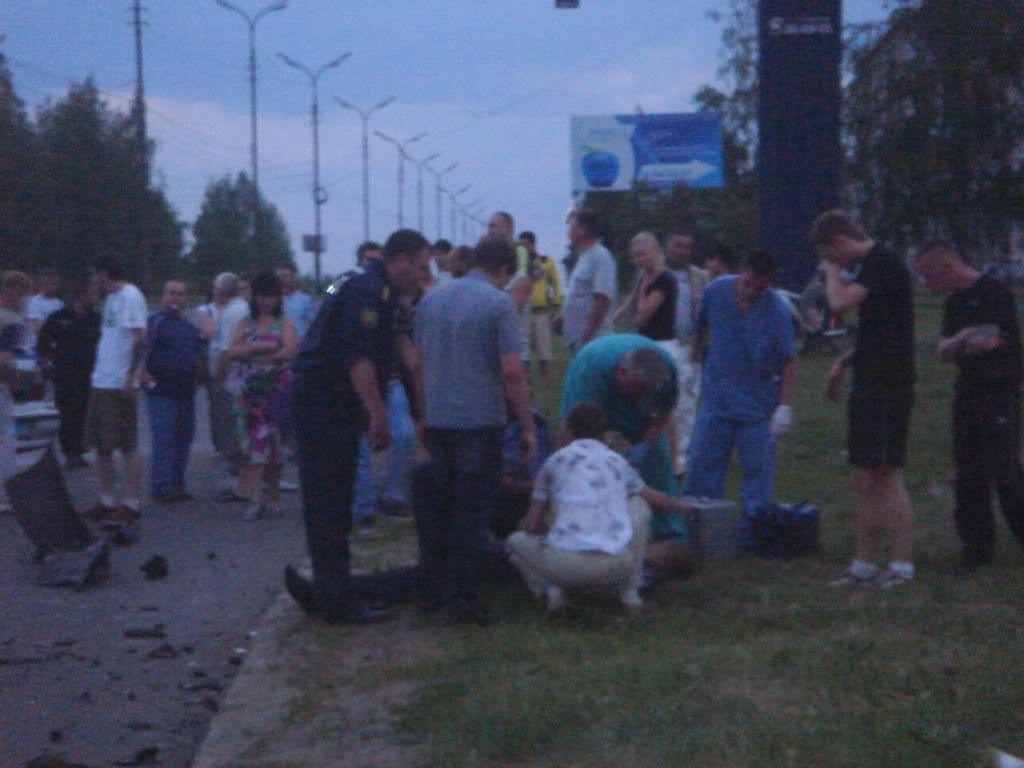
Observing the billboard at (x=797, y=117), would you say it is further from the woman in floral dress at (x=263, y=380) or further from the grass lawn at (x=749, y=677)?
the grass lawn at (x=749, y=677)

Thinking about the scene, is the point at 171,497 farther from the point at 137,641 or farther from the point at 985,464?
the point at 985,464

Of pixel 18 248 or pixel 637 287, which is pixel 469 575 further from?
pixel 18 248

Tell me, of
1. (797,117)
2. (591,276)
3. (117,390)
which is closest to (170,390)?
(117,390)

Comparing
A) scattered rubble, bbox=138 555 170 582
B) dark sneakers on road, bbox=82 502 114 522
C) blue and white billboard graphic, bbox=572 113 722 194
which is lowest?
scattered rubble, bbox=138 555 170 582

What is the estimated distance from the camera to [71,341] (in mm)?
14898

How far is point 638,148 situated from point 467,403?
5138cm

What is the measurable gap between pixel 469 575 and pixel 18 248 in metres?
39.1

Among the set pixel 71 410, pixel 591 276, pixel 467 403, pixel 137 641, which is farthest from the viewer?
pixel 71 410

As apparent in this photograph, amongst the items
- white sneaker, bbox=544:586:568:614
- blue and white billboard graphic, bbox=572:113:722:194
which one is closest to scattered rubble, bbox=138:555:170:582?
white sneaker, bbox=544:586:568:614

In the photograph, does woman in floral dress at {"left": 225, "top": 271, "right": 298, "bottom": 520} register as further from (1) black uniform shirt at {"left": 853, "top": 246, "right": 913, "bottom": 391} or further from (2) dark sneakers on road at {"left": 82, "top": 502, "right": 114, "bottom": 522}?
(1) black uniform shirt at {"left": 853, "top": 246, "right": 913, "bottom": 391}

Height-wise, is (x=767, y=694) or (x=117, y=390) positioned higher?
(x=117, y=390)

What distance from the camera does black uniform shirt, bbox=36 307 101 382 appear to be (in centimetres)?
1484

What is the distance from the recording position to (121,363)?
1220cm

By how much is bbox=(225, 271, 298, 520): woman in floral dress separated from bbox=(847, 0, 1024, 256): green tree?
30.6 feet
